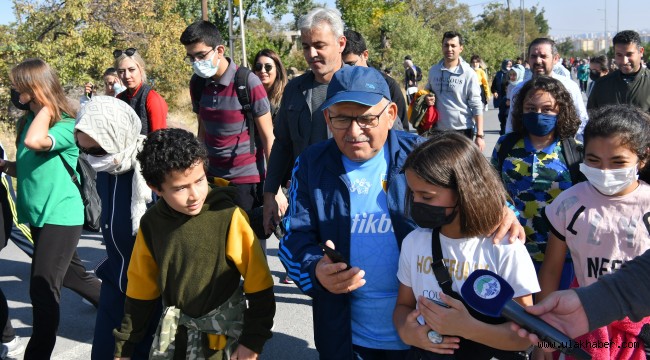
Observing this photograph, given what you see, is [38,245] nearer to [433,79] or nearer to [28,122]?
[28,122]

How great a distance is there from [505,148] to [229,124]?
1973 mm

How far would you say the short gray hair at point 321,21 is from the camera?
371cm

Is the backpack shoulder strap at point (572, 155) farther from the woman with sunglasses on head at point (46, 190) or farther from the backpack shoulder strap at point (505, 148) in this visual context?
the woman with sunglasses on head at point (46, 190)

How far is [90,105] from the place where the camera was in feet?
10.8

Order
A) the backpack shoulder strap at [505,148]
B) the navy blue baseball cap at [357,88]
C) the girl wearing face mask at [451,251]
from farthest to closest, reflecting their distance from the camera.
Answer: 1. the backpack shoulder strap at [505,148]
2. the navy blue baseball cap at [357,88]
3. the girl wearing face mask at [451,251]

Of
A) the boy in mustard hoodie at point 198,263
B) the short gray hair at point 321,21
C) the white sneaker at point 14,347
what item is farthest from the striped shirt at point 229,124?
the white sneaker at point 14,347

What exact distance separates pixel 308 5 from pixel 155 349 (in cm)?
3578

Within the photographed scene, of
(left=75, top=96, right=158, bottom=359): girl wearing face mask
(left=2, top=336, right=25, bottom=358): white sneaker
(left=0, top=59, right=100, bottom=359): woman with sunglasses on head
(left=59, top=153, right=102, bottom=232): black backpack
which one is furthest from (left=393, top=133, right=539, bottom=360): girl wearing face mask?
(left=2, top=336, right=25, bottom=358): white sneaker

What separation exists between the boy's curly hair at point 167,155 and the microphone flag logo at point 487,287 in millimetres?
1360

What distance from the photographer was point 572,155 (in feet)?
10.8

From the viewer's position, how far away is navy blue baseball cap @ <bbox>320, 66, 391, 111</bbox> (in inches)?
90.9

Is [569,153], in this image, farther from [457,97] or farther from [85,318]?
[85,318]

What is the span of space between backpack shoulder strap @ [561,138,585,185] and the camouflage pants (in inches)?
74.3

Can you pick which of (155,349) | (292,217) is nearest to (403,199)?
(292,217)
